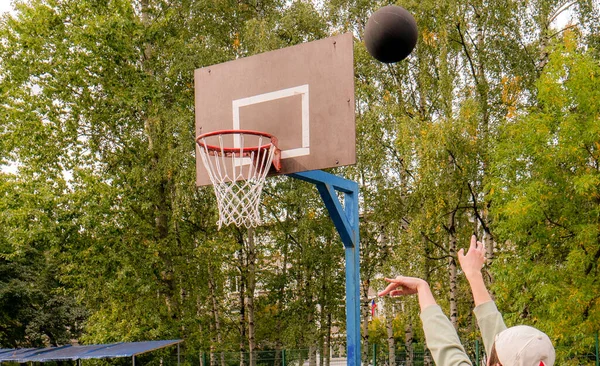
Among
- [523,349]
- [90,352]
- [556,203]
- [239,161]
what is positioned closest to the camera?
Answer: [523,349]

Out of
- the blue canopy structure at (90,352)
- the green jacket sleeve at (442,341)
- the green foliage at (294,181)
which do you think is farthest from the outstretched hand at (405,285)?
the blue canopy structure at (90,352)

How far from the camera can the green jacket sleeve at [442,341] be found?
1.55 meters

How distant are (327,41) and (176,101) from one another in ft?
36.7

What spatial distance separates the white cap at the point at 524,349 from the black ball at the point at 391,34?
5.11m

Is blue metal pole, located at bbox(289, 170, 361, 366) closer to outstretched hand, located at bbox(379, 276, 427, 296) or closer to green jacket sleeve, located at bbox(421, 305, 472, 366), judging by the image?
outstretched hand, located at bbox(379, 276, 427, 296)

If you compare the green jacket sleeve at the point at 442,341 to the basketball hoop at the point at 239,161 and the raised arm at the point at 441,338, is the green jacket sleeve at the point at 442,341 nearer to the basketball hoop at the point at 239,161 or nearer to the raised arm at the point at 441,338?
the raised arm at the point at 441,338

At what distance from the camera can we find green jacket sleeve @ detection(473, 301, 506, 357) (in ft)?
6.09

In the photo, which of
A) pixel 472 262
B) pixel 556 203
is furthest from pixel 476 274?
pixel 556 203

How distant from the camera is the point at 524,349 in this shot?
55.6 inches

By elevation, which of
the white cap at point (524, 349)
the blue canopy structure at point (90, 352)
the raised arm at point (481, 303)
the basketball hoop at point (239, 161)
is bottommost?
the blue canopy structure at point (90, 352)

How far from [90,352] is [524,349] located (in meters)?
14.6

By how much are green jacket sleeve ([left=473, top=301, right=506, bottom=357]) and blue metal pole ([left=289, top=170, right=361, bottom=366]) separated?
5.83 m

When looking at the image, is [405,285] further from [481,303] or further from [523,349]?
[523,349]

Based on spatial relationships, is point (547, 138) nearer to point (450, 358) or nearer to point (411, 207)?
point (411, 207)
